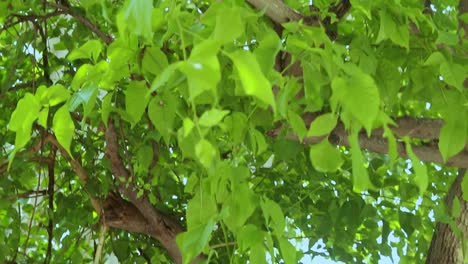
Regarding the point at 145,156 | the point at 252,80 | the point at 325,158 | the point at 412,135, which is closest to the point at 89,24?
the point at 145,156

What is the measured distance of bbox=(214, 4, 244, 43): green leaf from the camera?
1.41ft

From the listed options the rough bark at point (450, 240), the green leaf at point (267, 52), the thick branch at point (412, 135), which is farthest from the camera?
the rough bark at point (450, 240)

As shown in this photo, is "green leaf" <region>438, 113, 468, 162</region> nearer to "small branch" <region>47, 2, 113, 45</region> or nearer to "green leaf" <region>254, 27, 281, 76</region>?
"green leaf" <region>254, 27, 281, 76</region>

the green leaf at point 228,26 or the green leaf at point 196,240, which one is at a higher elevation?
the green leaf at point 228,26

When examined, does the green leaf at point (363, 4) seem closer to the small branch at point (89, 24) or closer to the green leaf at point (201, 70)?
the green leaf at point (201, 70)

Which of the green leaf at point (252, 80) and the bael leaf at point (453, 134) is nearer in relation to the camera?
the green leaf at point (252, 80)

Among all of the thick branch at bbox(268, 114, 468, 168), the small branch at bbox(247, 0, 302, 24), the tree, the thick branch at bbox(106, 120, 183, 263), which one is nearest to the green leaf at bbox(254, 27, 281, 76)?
the tree

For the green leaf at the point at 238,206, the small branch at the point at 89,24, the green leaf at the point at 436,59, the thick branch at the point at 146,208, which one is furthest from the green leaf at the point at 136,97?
the thick branch at the point at 146,208

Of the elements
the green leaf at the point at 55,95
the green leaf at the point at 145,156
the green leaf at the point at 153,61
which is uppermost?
the green leaf at the point at 145,156

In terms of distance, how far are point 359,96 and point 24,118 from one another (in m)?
0.24

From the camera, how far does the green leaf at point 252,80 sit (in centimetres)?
39

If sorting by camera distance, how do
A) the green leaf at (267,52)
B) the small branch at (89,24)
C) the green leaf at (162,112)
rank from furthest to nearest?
1. the small branch at (89,24)
2. the green leaf at (162,112)
3. the green leaf at (267,52)

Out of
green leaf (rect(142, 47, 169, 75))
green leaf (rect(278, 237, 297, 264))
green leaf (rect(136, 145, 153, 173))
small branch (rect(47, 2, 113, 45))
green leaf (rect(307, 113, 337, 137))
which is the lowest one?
green leaf (rect(278, 237, 297, 264))

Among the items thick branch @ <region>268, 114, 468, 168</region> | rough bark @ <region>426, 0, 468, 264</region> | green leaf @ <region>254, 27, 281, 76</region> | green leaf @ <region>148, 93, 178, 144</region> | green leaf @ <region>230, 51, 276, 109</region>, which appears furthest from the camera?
rough bark @ <region>426, 0, 468, 264</region>
